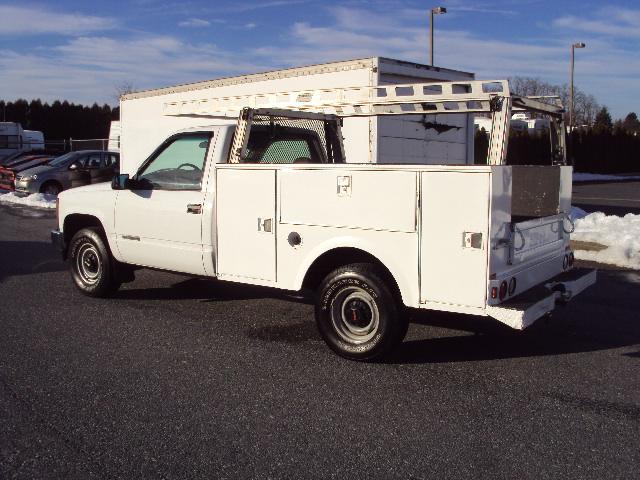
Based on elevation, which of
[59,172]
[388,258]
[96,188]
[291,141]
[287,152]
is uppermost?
[291,141]

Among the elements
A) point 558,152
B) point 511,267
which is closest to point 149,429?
point 511,267

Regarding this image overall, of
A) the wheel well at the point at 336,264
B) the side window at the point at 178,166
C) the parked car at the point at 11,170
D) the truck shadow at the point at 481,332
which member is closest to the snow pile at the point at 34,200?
the parked car at the point at 11,170

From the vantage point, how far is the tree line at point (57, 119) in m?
68.5

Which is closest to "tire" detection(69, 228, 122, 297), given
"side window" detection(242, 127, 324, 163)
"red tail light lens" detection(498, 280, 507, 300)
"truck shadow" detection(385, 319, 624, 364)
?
"side window" detection(242, 127, 324, 163)

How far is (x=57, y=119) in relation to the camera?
6956cm

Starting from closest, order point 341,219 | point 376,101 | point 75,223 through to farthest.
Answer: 1. point 341,219
2. point 376,101
3. point 75,223

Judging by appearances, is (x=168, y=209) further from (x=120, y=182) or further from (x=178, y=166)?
(x=120, y=182)

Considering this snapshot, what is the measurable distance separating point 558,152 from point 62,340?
195 inches

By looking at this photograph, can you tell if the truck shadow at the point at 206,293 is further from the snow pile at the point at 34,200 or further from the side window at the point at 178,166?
the snow pile at the point at 34,200

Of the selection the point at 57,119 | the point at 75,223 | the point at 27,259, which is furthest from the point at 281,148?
the point at 57,119

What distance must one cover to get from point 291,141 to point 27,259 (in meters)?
5.56

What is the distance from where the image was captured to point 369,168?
18.0ft

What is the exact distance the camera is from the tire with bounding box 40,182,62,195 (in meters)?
21.3

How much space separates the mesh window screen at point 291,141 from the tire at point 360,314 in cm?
169
